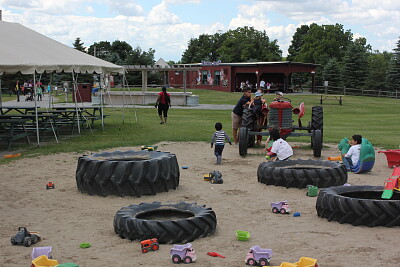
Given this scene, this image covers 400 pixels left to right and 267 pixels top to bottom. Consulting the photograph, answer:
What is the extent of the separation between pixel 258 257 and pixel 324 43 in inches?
3763

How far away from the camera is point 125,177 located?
891 centimetres

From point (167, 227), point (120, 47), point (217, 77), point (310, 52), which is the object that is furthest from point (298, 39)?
point (167, 227)

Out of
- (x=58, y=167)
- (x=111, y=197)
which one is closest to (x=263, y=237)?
(x=111, y=197)

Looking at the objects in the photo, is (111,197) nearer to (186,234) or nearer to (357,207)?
(186,234)

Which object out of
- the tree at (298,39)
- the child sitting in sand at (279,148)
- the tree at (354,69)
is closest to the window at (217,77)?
the tree at (354,69)

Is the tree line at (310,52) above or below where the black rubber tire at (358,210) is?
above

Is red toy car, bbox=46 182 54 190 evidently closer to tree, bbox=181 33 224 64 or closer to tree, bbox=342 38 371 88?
tree, bbox=342 38 371 88

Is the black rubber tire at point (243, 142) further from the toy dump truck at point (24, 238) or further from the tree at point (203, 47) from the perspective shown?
the tree at point (203, 47)

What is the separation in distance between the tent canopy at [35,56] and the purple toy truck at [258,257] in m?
10.9

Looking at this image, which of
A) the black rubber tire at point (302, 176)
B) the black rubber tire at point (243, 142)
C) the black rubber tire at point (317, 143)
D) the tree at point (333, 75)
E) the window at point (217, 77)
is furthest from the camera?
the tree at point (333, 75)

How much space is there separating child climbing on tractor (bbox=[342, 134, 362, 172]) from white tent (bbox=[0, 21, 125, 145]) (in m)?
8.49

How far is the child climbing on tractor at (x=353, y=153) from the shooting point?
11172 millimetres

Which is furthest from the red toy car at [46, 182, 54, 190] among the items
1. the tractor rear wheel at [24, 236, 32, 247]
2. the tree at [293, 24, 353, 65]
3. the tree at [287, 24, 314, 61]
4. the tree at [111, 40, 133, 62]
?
the tree at [287, 24, 314, 61]

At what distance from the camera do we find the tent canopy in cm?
1478
